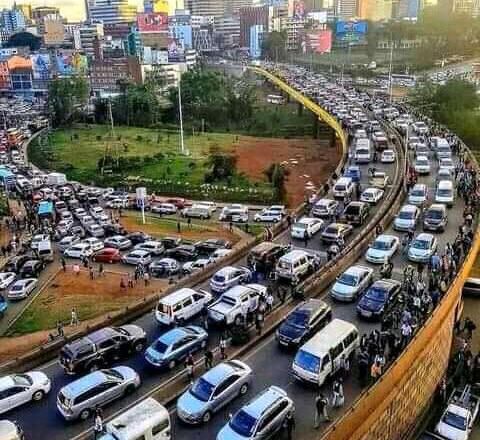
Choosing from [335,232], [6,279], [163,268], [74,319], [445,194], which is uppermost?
[445,194]

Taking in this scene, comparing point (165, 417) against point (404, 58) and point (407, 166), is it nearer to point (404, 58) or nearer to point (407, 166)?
point (407, 166)

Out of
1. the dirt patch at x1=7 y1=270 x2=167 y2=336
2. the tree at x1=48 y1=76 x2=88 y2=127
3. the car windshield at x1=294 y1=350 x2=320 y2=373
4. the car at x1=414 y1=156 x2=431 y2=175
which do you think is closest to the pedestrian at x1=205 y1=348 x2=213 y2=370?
the car windshield at x1=294 y1=350 x2=320 y2=373

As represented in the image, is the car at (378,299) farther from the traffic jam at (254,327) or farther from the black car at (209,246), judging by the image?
the black car at (209,246)

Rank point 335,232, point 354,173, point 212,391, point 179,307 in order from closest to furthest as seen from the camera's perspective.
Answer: point 212,391, point 179,307, point 335,232, point 354,173

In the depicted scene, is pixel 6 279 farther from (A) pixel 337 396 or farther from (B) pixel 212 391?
(A) pixel 337 396

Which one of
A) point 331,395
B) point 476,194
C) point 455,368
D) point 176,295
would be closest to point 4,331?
point 176,295

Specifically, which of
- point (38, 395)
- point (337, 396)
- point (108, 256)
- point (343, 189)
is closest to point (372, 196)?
point (343, 189)

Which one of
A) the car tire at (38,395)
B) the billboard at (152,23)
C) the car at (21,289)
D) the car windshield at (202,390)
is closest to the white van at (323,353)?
the car windshield at (202,390)
